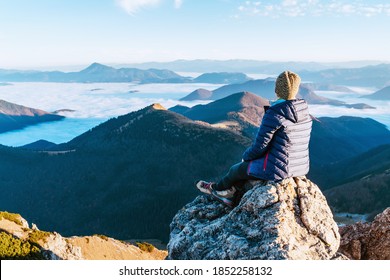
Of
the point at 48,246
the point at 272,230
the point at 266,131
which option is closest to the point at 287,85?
the point at 266,131

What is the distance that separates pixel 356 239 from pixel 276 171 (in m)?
9.83

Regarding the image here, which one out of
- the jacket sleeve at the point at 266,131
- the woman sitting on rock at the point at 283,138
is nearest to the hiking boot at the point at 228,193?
the woman sitting on rock at the point at 283,138

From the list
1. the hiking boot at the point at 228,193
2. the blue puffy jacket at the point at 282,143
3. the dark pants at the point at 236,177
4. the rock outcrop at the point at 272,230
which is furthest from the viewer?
the hiking boot at the point at 228,193

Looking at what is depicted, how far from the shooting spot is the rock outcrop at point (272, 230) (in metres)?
13.0

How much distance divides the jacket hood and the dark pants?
2.67 metres

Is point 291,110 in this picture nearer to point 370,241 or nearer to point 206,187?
point 206,187

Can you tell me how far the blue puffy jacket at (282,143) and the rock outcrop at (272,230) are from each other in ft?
2.42

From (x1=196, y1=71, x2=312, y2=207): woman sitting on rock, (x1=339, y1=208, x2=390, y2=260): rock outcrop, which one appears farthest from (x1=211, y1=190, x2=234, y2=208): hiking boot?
(x1=339, y1=208, x2=390, y2=260): rock outcrop

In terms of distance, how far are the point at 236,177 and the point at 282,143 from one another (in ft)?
10.0

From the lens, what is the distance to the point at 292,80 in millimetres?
13250

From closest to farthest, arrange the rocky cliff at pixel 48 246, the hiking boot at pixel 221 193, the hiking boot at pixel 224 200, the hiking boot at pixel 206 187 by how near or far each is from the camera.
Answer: the hiking boot at pixel 221 193 → the hiking boot at pixel 224 200 → the hiking boot at pixel 206 187 → the rocky cliff at pixel 48 246

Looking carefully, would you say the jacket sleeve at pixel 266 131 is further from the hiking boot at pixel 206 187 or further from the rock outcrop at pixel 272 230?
the hiking boot at pixel 206 187
